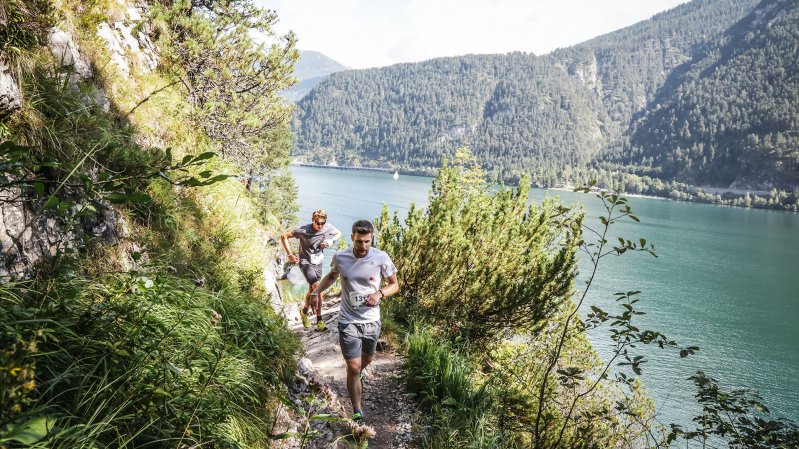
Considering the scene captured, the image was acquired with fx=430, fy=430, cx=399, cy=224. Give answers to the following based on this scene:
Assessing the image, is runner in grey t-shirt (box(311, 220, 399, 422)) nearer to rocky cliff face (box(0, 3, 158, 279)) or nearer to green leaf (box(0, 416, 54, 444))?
rocky cliff face (box(0, 3, 158, 279))

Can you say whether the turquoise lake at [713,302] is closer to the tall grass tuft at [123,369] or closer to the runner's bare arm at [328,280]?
the runner's bare arm at [328,280]

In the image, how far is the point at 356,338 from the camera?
13.8 ft

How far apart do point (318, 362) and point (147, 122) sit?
3.95m

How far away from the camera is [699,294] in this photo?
38.4m

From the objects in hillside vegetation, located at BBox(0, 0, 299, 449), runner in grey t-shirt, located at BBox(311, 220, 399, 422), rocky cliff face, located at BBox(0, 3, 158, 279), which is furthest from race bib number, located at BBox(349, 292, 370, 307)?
rocky cliff face, located at BBox(0, 3, 158, 279)

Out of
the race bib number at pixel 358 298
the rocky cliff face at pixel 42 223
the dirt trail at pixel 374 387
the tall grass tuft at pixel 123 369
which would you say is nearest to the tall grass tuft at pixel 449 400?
the dirt trail at pixel 374 387

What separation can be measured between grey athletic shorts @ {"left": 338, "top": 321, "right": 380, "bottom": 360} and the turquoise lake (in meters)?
6.39

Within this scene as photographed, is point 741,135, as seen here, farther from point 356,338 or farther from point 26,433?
point 26,433

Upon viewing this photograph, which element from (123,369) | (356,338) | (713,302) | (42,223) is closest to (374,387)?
(356,338)

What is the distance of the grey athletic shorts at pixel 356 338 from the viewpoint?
4203 millimetres

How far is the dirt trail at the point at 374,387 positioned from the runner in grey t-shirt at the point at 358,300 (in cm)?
51

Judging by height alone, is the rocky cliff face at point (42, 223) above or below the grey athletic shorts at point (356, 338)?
above

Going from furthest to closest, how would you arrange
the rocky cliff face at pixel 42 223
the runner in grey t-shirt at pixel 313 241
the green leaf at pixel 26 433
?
the runner in grey t-shirt at pixel 313 241, the rocky cliff face at pixel 42 223, the green leaf at pixel 26 433

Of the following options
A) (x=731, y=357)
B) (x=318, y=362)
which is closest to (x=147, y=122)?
(x=318, y=362)
